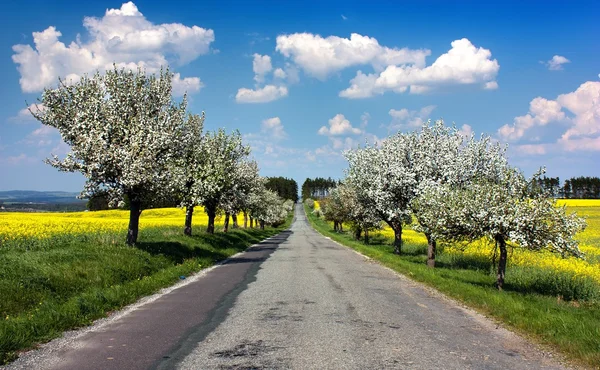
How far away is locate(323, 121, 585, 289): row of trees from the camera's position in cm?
1664

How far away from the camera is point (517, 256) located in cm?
3058

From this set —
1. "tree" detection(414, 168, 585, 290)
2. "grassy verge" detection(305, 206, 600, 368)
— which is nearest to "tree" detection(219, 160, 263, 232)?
"tree" detection(414, 168, 585, 290)

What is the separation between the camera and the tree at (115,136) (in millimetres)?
19625

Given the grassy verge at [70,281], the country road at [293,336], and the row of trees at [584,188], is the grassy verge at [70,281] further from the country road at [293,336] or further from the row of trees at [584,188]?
the row of trees at [584,188]

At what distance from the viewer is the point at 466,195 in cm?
1842

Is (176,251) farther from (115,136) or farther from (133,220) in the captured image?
(115,136)

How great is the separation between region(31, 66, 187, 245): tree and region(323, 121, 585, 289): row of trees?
43.0ft

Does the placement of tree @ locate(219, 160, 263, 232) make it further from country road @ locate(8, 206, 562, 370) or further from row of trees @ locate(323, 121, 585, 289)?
country road @ locate(8, 206, 562, 370)

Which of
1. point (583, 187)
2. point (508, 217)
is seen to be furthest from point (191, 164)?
point (583, 187)

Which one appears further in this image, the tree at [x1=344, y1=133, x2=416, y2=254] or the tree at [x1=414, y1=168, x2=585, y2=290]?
the tree at [x1=344, y1=133, x2=416, y2=254]

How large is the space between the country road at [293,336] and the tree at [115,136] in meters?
7.88

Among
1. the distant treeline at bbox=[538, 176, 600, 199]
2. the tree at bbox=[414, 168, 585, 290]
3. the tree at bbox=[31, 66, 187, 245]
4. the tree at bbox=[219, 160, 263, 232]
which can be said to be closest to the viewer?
the tree at bbox=[414, 168, 585, 290]

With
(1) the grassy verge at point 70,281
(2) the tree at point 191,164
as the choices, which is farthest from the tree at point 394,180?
(1) the grassy verge at point 70,281

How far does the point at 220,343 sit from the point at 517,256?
27888mm
